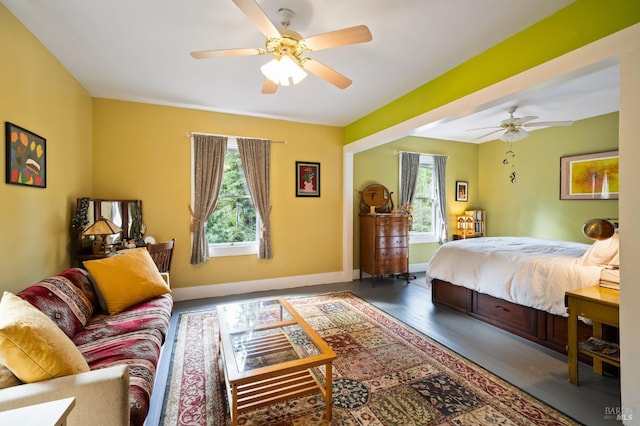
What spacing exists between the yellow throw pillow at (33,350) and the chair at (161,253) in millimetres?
1839

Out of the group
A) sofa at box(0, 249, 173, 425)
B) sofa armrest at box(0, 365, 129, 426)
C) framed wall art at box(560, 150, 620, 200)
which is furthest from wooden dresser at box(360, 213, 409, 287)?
sofa armrest at box(0, 365, 129, 426)

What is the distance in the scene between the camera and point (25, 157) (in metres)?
2.19

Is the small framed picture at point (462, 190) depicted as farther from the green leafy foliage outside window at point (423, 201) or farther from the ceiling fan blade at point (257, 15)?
the ceiling fan blade at point (257, 15)

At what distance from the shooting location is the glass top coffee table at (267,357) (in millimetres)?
1604

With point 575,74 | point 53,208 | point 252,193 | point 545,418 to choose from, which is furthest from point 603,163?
point 53,208

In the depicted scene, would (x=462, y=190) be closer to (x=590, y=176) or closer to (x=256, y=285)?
(x=590, y=176)

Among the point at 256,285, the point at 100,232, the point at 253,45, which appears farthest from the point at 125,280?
the point at 253,45

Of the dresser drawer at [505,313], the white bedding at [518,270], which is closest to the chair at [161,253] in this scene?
the white bedding at [518,270]

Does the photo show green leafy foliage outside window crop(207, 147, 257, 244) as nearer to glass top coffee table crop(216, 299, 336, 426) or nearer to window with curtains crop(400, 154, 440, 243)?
glass top coffee table crop(216, 299, 336, 426)

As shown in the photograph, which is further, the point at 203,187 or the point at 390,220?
the point at 390,220

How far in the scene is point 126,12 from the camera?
6.67ft

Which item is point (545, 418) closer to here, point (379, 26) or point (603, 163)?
point (379, 26)

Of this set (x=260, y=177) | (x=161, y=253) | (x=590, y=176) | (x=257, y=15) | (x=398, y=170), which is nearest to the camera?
(x=257, y=15)

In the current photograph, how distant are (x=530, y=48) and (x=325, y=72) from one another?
61.1 inches
